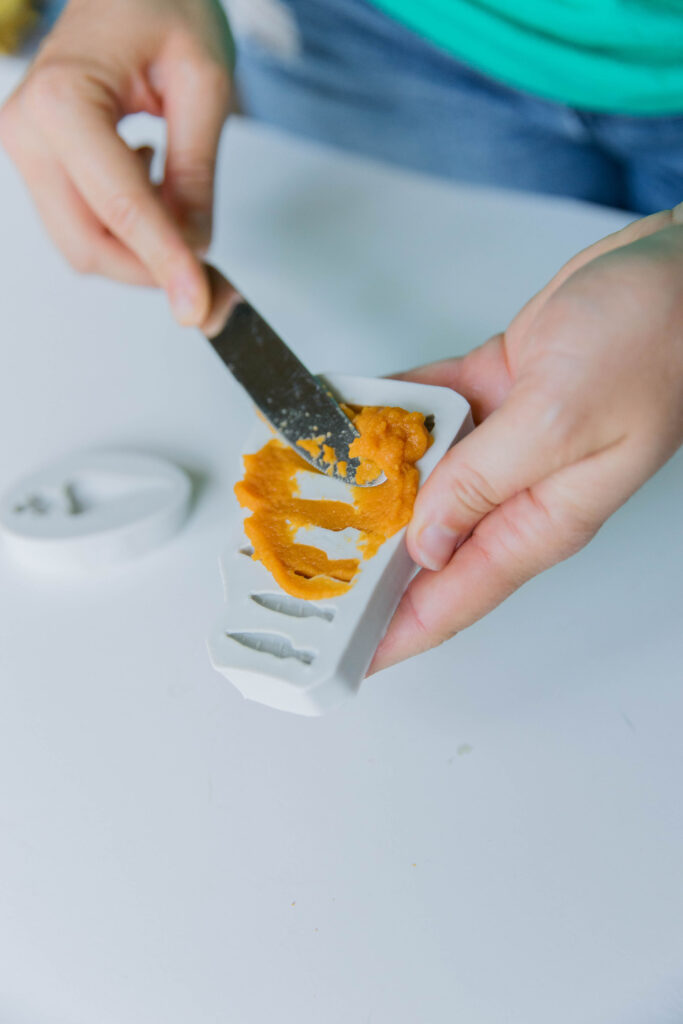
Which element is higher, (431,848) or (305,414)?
(305,414)

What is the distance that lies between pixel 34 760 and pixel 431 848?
358 millimetres

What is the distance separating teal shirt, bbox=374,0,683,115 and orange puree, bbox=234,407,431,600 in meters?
0.61

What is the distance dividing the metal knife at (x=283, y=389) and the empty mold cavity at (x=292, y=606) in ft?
0.45

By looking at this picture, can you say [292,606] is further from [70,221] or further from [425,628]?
[70,221]

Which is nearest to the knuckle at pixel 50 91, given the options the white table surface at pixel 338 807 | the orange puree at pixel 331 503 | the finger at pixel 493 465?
the white table surface at pixel 338 807

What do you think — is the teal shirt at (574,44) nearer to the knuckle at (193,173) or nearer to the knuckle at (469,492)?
the knuckle at (193,173)

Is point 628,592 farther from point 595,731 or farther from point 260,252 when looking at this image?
point 260,252

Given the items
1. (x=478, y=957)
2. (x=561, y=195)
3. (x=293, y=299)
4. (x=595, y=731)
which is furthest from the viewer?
(x=561, y=195)

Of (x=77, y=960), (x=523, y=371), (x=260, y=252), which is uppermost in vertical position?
(x=523, y=371)

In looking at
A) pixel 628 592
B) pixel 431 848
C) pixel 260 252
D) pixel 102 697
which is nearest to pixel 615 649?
pixel 628 592

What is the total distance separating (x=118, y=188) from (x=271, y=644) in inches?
21.4

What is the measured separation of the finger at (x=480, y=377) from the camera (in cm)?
88

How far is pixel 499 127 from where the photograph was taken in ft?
4.16

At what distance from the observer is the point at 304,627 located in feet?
2.16
